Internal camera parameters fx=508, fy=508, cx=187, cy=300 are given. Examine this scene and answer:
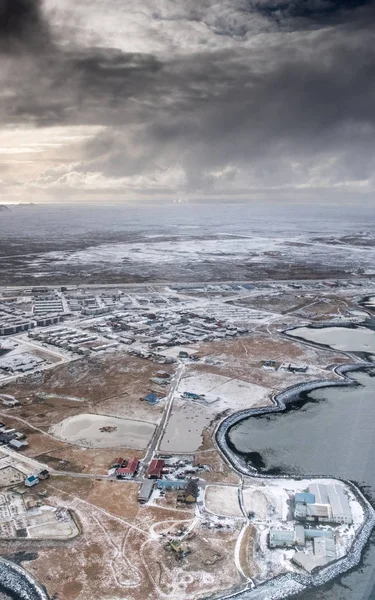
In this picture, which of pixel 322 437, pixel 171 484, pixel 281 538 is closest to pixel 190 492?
pixel 171 484

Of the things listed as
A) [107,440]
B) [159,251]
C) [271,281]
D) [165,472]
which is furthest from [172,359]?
[159,251]

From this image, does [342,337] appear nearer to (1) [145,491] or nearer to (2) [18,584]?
(1) [145,491]

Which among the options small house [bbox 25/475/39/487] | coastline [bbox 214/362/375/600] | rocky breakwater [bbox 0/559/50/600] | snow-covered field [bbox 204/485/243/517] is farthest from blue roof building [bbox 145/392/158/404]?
rocky breakwater [bbox 0/559/50/600]

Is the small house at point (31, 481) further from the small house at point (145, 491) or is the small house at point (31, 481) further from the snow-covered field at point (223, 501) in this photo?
the snow-covered field at point (223, 501)

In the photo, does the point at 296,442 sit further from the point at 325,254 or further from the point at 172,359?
the point at 325,254

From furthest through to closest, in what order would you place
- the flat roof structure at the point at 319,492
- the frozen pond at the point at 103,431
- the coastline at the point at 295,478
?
the frozen pond at the point at 103,431, the flat roof structure at the point at 319,492, the coastline at the point at 295,478

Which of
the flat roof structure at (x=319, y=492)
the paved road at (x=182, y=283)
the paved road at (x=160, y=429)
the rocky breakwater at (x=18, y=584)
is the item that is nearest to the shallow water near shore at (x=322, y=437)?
the flat roof structure at (x=319, y=492)
